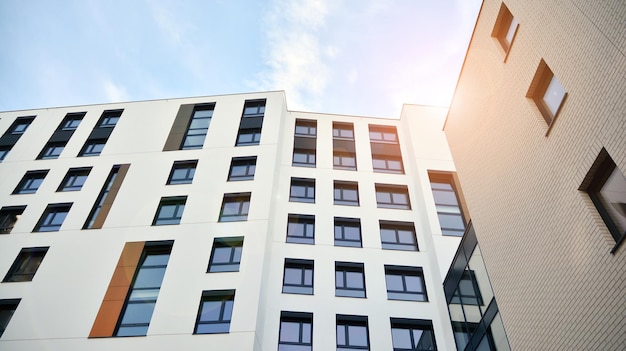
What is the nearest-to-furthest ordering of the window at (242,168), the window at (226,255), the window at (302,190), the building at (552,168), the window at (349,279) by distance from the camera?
the building at (552,168) → the window at (226,255) → the window at (349,279) → the window at (242,168) → the window at (302,190)

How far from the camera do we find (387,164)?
27156 millimetres

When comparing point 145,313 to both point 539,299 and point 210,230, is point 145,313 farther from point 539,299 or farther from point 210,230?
point 539,299

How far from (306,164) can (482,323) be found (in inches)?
610

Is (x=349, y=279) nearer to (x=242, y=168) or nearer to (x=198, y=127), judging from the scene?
(x=242, y=168)

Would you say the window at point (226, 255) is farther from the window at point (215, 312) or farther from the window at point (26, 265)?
the window at point (26, 265)

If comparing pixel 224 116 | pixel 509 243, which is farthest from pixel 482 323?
pixel 224 116

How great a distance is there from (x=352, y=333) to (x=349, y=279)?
9.43ft

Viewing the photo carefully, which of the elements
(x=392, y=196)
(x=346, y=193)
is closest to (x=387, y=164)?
(x=392, y=196)

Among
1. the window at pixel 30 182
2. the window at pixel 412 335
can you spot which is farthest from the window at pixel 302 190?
the window at pixel 30 182

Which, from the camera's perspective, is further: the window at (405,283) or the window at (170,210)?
the window at (170,210)

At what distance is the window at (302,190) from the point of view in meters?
24.4

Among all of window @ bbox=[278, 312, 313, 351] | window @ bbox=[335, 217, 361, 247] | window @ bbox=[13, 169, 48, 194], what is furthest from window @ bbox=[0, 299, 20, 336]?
window @ bbox=[335, 217, 361, 247]

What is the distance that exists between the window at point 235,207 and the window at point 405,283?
8.07 metres

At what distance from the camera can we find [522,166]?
9984 millimetres
